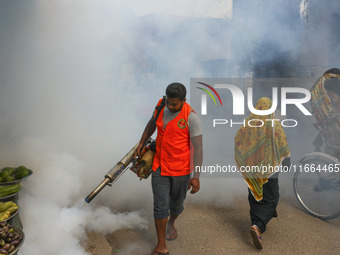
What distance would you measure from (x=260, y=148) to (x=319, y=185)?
122 cm

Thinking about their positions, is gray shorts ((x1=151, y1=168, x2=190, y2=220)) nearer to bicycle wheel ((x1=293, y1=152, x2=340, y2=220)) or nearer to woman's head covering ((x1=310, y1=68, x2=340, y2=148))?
bicycle wheel ((x1=293, y1=152, x2=340, y2=220))

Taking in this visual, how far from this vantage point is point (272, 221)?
3895 millimetres

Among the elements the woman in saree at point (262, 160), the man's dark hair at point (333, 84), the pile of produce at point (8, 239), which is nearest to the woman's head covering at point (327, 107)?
the man's dark hair at point (333, 84)

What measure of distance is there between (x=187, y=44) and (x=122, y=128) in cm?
242

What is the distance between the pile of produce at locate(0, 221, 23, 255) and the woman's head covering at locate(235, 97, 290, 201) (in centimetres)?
222

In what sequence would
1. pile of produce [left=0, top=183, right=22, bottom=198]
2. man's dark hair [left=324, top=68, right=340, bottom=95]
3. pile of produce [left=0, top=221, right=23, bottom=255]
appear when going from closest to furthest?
1. pile of produce [left=0, top=221, right=23, bottom=255]
2. pile of produce [left=0, top=183, right=22, bottom=198]
3. man's dark hair [left=324, top=68, right=340, bottom=95]

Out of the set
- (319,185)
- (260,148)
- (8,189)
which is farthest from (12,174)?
(319,185)

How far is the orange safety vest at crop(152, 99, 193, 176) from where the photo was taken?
9.55 ft

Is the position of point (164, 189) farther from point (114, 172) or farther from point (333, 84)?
point (333, 84)

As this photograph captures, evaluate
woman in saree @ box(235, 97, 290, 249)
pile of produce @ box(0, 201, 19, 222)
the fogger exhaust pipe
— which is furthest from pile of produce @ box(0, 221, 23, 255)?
woman in saree @ box(235, 97, 290, 249)

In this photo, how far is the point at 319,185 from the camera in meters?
4.00

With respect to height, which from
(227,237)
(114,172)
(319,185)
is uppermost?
(114,172)

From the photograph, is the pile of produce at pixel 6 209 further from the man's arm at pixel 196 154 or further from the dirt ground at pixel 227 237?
the man's arm at pixel 196 154

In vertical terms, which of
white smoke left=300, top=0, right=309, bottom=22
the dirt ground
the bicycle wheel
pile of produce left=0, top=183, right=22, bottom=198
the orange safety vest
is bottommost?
the dirt ground
